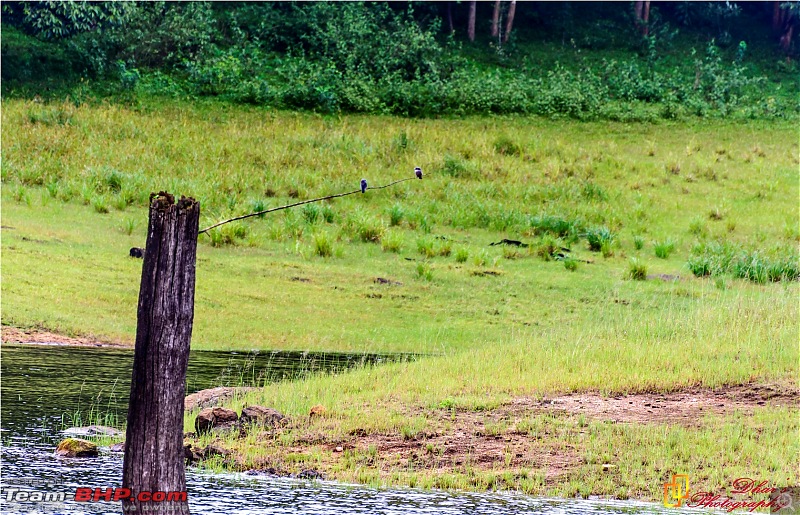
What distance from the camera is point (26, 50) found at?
1414 inches

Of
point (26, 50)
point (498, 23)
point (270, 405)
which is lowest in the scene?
point (270, 405)

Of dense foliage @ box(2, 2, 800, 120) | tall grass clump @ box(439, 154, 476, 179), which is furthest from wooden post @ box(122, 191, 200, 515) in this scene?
dense foliage @ box(2, 2, 800, 120)

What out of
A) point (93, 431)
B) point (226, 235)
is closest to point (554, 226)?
point (226, 235)

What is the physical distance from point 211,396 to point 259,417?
161 centimetres

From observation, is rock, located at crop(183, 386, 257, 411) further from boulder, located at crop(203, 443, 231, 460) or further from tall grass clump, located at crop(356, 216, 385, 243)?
tall grass clump, located at crop(356, 216, 385, 243)

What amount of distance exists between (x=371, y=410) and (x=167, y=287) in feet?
17.8

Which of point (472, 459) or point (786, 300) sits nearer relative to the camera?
point (472, 459)

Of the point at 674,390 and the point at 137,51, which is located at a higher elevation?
the point at 137,51

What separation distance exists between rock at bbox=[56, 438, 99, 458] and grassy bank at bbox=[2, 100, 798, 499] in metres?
1.39

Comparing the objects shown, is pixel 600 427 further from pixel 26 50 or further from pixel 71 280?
pixel 26 50

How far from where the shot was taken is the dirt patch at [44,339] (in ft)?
53.7

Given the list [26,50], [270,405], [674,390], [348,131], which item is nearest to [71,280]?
[270,405]

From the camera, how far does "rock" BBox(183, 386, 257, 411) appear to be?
40.4 ft

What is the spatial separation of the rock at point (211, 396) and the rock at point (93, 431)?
1.14 m
